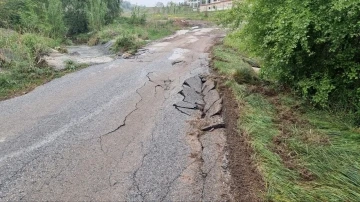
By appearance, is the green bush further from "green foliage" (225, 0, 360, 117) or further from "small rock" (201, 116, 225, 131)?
"small rock" (201, 116, 225, 131)

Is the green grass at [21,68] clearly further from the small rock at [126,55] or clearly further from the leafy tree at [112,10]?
the leafy tree at [112,10]

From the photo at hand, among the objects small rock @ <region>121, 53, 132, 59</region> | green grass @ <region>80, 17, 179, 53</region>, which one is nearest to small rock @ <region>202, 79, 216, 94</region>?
small rock @ <region>121, 53, 132, 59</region>

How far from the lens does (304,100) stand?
4.88 metres

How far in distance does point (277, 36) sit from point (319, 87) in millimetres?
1106

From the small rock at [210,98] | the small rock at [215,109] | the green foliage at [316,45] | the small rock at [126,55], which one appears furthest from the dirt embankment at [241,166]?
the small rock at [126,55]

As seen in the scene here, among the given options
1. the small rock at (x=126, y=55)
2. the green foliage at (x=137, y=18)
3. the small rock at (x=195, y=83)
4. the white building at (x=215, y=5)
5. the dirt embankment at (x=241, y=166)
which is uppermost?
the white building at (x=215, y=5)

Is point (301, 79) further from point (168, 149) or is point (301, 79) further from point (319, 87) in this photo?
point (168, 149)

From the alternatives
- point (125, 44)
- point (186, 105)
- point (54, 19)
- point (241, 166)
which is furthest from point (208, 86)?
point (54, 19)

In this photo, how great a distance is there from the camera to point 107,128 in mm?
4426

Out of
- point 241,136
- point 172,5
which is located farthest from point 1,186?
point 172,5

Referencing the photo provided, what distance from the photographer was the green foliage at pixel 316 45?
4.03 metres

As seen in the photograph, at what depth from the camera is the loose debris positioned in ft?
15.2

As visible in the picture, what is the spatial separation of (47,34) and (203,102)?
42.7ft

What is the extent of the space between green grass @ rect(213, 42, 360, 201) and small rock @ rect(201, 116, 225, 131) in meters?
0.34
